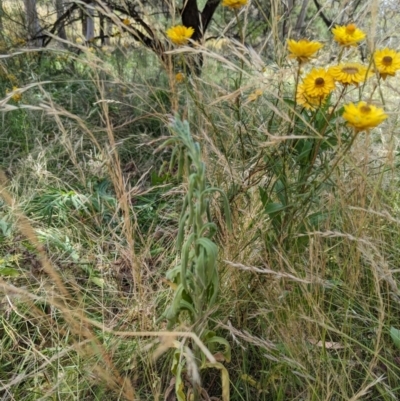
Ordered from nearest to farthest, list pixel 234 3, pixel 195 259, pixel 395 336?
pixel 195 259
pixel 395 336
pixel 234 3

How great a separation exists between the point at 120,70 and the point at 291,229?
6.02 ft

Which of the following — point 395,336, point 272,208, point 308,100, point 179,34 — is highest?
point 179,34

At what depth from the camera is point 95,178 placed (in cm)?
187

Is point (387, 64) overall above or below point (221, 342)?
above

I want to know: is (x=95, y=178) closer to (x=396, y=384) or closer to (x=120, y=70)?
(x=120, y=70)

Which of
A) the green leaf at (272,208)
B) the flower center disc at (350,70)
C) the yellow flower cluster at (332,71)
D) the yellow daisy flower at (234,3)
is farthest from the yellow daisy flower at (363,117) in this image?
the yellow daisy flower at (234,3)

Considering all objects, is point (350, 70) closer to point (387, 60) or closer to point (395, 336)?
point (387, 60)

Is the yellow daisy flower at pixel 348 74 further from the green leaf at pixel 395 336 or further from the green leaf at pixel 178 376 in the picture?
the green leaf at pixel 178 376

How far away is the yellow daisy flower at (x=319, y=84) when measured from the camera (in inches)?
36.7

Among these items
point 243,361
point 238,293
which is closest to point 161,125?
point 238,293

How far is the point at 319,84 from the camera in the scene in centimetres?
94

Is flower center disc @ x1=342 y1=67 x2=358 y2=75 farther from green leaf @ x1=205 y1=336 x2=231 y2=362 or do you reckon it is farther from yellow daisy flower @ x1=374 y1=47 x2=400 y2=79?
green leaf @ x1=205 y1=336 x2=231 y2=362

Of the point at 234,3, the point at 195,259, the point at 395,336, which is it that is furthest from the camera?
the point at 234,3

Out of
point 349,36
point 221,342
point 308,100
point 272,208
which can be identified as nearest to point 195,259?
point 221,342
